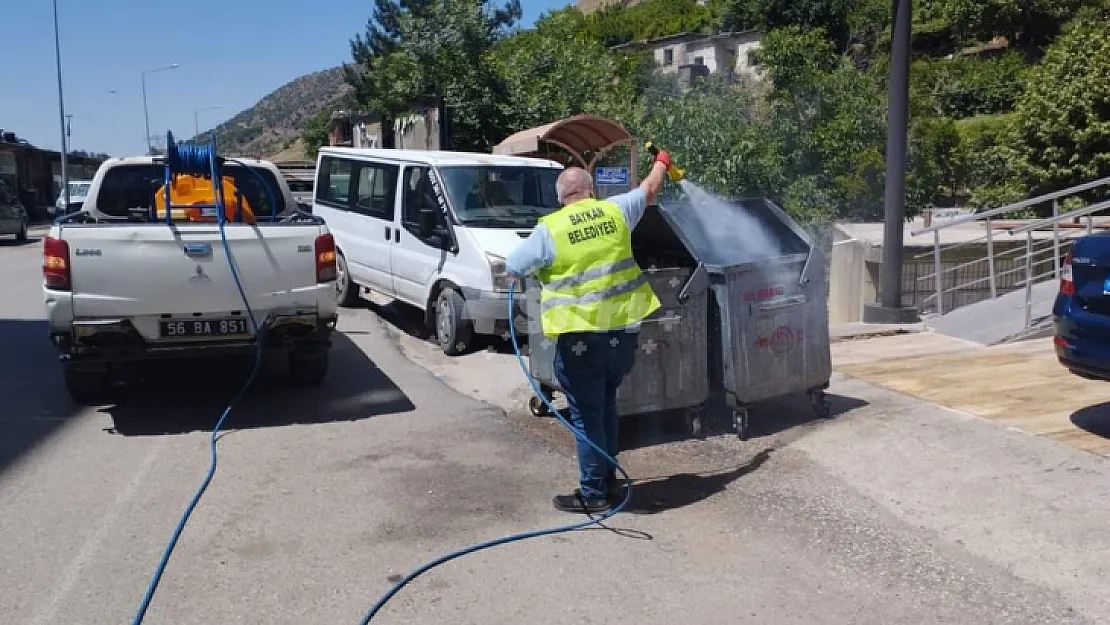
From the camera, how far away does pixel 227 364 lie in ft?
30.5

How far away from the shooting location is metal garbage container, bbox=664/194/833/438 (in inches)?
257

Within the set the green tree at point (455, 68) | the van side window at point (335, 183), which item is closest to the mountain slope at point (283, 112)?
the green tree at point (455, 68)

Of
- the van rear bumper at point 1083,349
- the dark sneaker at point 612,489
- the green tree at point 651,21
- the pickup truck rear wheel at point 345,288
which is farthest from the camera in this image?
the green tree at point 651,21

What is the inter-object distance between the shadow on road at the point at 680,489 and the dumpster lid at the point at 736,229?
1.45m

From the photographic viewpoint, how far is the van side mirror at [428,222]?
10211mm

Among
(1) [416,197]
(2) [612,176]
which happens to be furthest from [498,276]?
(2) [612,176]

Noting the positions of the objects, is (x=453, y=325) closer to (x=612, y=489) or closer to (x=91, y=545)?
(x=612, y=489)

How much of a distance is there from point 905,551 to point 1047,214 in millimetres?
16628

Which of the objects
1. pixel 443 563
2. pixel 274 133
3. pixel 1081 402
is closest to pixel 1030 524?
→ pixel 1081 402

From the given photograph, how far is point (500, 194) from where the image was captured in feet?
34.8

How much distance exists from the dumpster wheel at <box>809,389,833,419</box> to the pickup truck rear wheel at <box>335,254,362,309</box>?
23.8ft

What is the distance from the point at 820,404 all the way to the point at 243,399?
14.6ft

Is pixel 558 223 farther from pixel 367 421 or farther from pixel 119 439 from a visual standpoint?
pixel 119 439

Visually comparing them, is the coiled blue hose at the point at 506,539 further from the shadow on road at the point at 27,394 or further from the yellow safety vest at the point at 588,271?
the shadow on road at the point at 27,394
